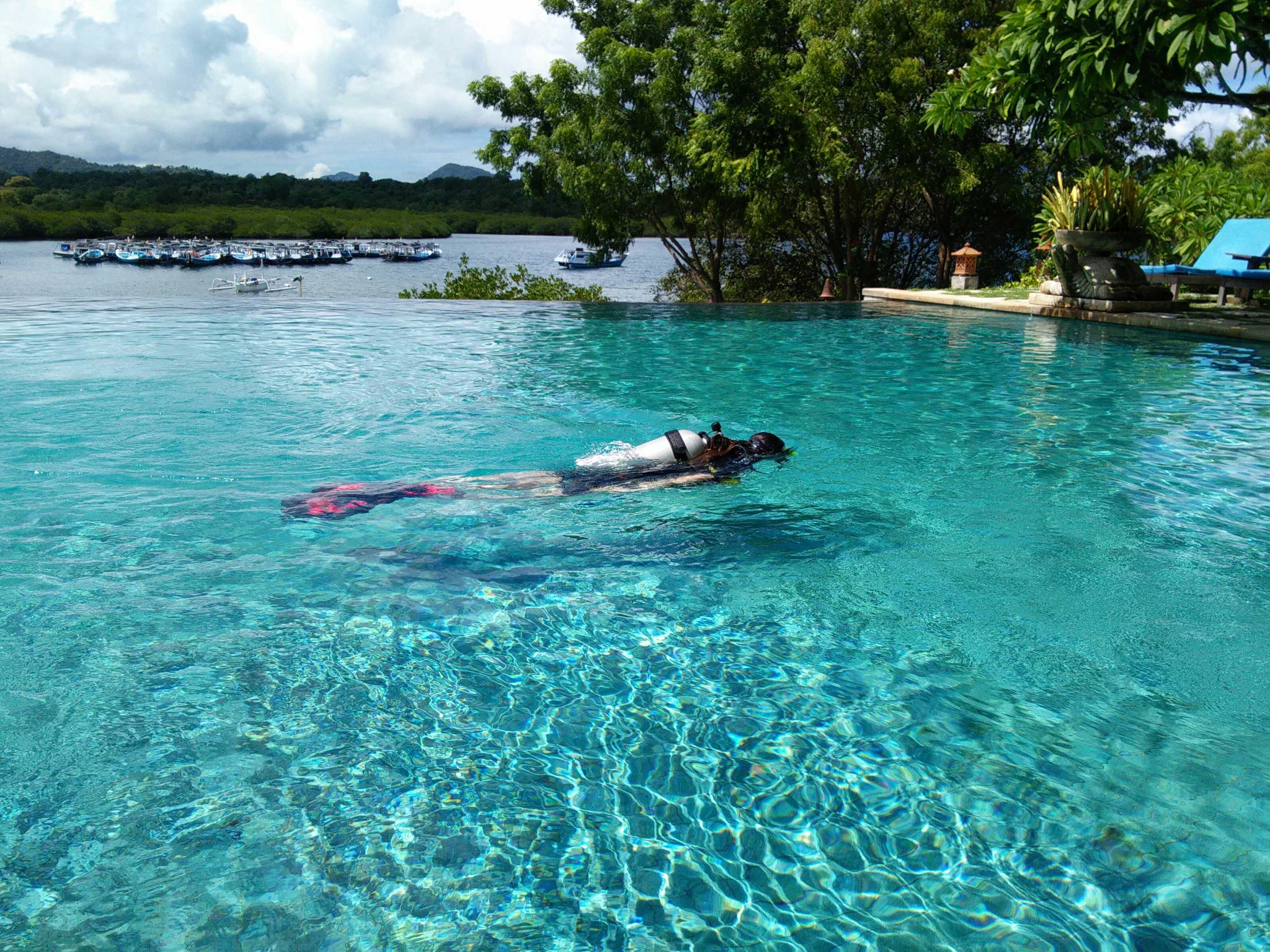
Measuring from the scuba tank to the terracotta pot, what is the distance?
425 inches

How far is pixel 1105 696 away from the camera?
13.3ft

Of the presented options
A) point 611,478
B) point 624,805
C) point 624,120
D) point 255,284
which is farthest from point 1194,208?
point 255,284

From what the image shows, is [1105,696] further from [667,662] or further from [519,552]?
[519,552]

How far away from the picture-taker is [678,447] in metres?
6.38

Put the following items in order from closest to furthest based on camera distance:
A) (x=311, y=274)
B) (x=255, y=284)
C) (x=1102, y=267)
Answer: (x=1102, y=267), (x=255, y=284), (x=311, y=274)

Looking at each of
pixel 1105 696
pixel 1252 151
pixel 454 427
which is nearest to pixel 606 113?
pixel 454 427

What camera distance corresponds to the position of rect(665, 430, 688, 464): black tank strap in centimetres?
638

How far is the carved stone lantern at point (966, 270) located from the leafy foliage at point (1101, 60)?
8177mm

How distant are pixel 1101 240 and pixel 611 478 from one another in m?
11.5

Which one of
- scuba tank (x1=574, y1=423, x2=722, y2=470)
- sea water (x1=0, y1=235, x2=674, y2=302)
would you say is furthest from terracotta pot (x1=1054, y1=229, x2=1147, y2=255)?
sea water (x1=0, y1=235, x2=674, y2=302)

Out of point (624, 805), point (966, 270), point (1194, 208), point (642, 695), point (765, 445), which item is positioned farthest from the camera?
point (966, 270)

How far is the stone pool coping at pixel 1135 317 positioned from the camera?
1285 centimetres

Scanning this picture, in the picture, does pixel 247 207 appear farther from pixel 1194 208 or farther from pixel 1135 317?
pixel 1135 317

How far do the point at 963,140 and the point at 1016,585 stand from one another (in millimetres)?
17088
